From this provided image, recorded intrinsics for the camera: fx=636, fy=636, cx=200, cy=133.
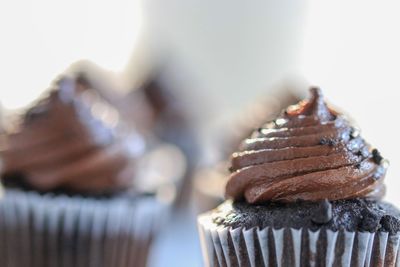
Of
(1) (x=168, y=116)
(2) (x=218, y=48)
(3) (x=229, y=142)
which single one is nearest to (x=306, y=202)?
(3) (x=229, y=142)

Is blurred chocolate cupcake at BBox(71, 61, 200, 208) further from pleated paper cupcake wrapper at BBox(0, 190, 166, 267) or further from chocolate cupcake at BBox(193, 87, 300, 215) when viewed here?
pleated paper cupcake wrapper at BBox(0, 190, 166, 267)

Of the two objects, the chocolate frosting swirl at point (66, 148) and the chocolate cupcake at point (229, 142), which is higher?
the chocolate frosting swirl at point (66, 148)

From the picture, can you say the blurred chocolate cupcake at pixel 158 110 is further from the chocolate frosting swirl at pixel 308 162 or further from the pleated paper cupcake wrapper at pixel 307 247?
the pleated paper cupcake wrapper at pixel 307 247

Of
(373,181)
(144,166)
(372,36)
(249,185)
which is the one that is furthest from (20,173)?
(372,36)

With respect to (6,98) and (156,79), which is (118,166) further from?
(6,98)

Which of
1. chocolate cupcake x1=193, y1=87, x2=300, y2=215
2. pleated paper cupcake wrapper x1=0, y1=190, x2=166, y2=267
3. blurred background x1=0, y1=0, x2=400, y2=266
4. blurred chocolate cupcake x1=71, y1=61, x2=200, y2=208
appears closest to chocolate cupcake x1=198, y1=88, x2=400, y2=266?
pleated paper cupcake wrapper x1=0, y1=190, x2=166, y2=267

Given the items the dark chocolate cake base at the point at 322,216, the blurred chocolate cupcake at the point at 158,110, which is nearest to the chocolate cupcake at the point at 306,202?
the dark chocolate cake base at the point at 322,216

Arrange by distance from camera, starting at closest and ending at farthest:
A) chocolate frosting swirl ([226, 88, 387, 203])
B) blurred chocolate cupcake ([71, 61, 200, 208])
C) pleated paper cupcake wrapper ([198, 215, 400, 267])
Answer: pleated paper cupcake wrapper ([198, 215, 400, 267])
chocolate frosting swirl ([226, 88, 387, 203])
blurred chocolate cupcake ([71, 61, 200, 208])
